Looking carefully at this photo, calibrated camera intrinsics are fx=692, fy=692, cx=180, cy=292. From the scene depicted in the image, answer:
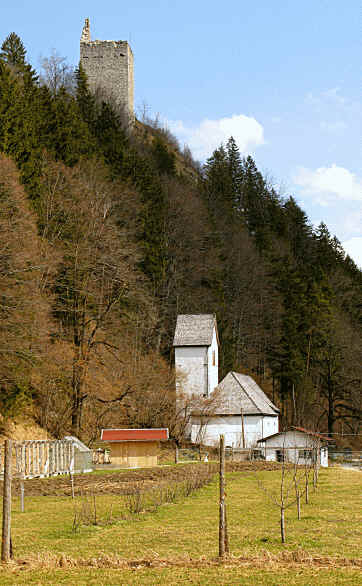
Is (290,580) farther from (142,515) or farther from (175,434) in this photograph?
(175,434)

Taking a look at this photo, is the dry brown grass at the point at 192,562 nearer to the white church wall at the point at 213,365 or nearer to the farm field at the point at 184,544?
the farm field at the point at 184,544

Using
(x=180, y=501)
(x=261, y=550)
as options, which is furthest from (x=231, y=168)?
(x=261, y=550)

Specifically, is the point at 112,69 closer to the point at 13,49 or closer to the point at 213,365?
the point at 13,49

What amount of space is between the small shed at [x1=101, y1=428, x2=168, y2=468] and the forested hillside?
344 cm

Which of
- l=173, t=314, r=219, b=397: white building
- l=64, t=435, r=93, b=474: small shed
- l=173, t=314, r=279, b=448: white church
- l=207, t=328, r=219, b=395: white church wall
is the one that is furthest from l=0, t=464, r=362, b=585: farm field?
l=207, t=328, r=219, b=395: white church wall

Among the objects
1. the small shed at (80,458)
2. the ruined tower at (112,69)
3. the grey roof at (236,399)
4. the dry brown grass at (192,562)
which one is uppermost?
the ruined tower at (112,69)

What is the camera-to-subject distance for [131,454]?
34.5 m

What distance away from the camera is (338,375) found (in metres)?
62.2

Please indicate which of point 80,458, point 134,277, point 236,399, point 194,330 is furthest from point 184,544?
point 194,330

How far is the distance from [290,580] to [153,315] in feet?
138

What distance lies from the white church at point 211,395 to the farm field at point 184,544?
2894 centimetres

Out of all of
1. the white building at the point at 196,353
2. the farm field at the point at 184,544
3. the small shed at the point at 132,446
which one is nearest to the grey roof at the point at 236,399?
the white building at the point at 196,353

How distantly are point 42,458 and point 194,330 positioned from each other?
85.3ft

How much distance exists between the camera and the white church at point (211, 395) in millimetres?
49031
